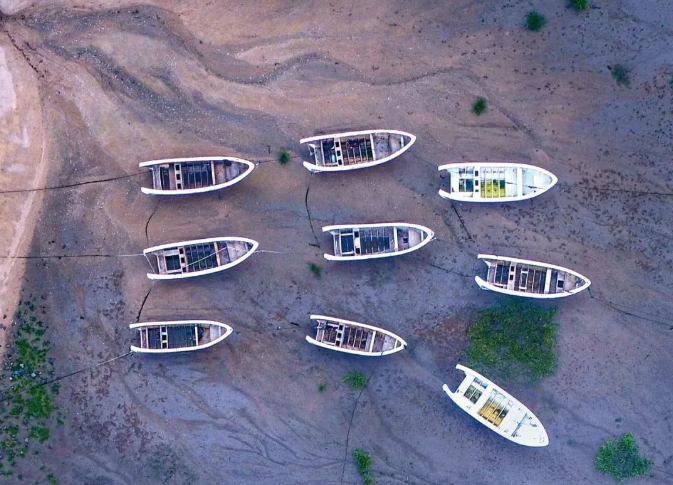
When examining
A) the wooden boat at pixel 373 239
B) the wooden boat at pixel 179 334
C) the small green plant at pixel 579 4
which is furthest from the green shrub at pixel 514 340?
the small green plant at pixel 579 4

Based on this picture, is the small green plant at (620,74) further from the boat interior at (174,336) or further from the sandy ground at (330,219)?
the boat interior at (174,336)

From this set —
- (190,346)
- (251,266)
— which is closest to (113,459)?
(190,346)

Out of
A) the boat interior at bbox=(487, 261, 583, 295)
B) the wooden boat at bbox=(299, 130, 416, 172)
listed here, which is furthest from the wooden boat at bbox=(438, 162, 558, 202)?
the boat interior at bbox=(487, 261, 583, 295)

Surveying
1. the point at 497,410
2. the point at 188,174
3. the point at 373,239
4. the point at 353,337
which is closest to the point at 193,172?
the point at 188,174

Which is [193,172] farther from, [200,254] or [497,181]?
[497,181]

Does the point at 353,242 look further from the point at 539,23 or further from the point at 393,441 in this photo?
the point at 539,23

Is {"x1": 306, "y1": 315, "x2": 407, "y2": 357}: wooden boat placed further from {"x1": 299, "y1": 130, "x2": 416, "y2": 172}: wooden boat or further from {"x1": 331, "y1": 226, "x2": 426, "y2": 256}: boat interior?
{"x1": 299, "y1": 130, "x2": 416, "y2": 172}: wooden boat
